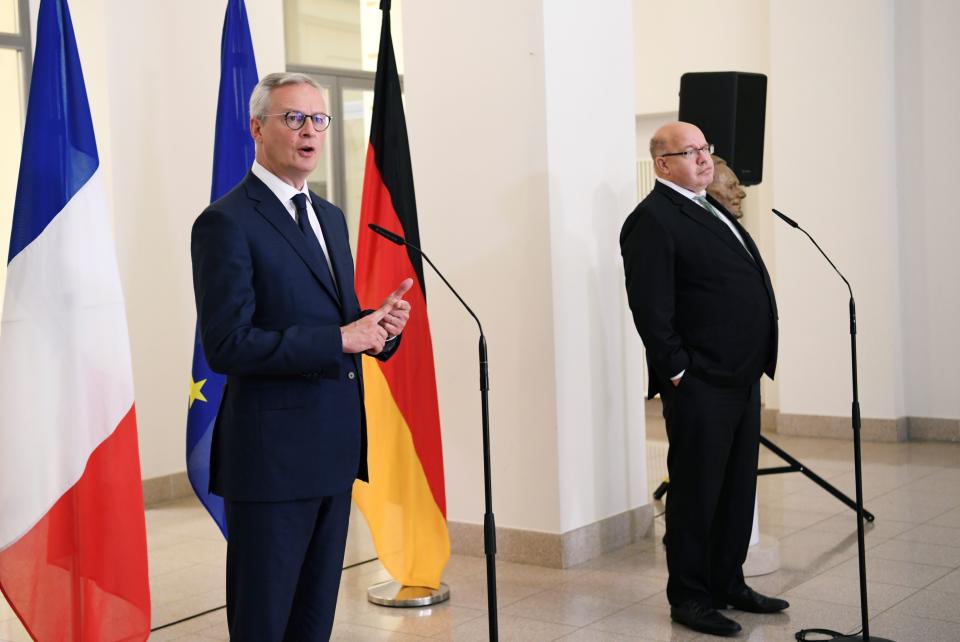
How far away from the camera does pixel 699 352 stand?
13.8ft

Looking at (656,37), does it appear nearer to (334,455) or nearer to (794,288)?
(794,288)

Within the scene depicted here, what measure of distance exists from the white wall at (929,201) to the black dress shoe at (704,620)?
4806 millimetres

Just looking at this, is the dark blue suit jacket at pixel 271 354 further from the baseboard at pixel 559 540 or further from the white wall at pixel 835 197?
the white wall at pixel 835 197

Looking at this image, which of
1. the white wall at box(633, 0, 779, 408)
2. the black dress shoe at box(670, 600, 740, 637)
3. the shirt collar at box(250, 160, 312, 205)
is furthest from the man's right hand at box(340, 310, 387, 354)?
the white wall at box(633, 0, 779, 408)

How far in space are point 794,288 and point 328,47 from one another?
12.8ft

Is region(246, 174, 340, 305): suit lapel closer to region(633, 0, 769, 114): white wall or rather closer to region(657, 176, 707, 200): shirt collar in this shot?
region(657, 176, 707, 200): shirt collar

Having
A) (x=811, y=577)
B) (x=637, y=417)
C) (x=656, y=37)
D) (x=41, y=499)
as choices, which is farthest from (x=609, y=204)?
(x=656, y=37)

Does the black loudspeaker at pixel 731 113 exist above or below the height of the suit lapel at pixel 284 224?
above

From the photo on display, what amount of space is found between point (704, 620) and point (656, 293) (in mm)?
1156

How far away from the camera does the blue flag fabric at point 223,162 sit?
4660 mm

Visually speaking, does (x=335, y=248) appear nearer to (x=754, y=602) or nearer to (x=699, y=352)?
(x=699, y=352)

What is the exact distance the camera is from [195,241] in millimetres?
2748

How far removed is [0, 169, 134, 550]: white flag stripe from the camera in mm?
3627

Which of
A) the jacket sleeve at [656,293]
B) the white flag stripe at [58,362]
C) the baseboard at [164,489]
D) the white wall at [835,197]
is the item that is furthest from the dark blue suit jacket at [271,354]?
the white wall at [835,197]
